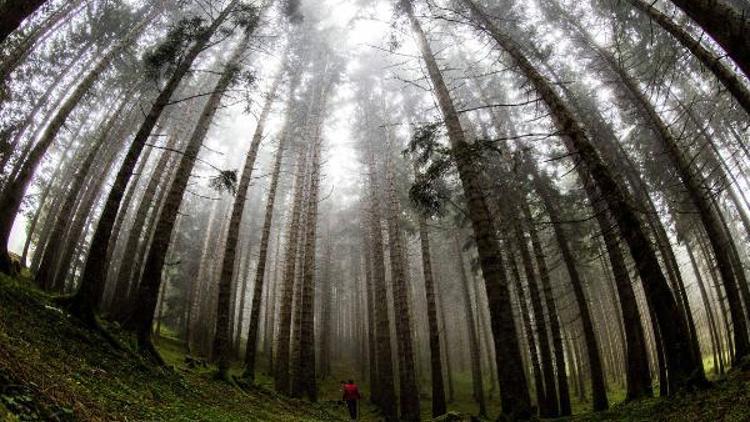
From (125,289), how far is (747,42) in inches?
663

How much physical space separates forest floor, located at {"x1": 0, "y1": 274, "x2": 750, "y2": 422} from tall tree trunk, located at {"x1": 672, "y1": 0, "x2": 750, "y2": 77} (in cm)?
369

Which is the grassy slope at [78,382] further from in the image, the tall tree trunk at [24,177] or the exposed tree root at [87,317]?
the tall tree trunk at [24,177]

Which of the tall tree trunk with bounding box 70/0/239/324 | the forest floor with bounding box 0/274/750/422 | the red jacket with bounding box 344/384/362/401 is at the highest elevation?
the tall tree trunk with bounding box 70/0/239/324

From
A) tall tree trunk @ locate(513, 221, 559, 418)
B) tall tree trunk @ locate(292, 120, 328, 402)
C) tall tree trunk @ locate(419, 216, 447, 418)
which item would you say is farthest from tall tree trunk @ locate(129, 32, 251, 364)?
tall tree trunk @ locate(513, 221, 559, 418)

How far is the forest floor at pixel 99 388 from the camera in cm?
371

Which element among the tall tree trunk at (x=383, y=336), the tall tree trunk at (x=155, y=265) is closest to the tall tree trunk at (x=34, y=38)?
the tall tree trunk at (x=155, y=265)

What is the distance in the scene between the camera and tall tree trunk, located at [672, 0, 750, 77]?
309 cm

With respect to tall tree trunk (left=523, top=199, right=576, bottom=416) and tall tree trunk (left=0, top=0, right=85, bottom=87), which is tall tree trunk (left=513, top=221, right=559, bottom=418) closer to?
tall tree trunk (left=523, top=199, right=576, bottom=416)

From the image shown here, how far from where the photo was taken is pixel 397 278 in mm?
13188

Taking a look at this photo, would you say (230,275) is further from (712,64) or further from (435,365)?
(712,64)

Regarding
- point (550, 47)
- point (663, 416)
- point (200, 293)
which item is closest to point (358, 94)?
→ point (550, 47)

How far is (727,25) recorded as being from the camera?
3195mm

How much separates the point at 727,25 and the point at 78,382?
7679mm

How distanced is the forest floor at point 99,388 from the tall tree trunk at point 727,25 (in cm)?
369
